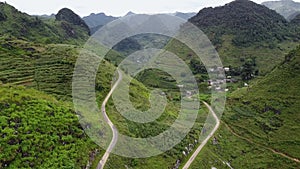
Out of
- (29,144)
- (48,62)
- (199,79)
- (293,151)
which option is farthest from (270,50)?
(29,144)

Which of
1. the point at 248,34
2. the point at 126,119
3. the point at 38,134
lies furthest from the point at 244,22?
the point at 38,134

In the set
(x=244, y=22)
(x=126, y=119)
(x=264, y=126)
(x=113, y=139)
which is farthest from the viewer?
(x=244, y=22)

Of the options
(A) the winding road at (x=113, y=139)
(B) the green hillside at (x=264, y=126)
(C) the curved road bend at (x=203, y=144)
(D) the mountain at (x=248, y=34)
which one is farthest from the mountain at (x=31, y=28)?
(B) the green hillside at (x=264, y=126)

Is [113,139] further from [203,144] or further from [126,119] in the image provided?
[203,144]

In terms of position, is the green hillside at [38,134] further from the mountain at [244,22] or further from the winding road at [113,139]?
the mountain at [244,22]

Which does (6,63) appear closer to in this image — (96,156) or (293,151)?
(96,156)

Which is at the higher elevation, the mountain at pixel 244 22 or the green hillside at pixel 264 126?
the mountain at pixel 244 22

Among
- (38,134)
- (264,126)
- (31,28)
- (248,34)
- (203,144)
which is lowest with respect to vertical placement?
(203,144)
